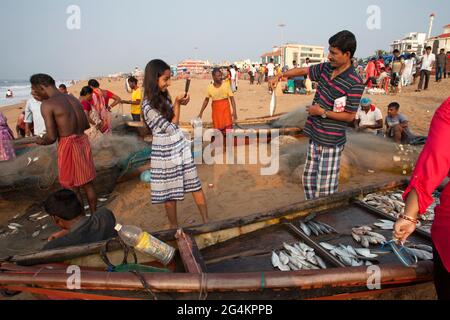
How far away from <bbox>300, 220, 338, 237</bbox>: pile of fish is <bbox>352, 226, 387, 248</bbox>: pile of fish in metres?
0.23

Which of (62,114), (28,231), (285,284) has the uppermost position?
(62,114)

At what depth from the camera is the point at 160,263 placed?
8.97 feet

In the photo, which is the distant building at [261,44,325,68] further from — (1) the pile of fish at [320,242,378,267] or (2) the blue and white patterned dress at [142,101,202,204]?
(1) the pile of fish at [320,242,378,267]

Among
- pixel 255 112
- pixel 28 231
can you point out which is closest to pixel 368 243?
pixel 28 231

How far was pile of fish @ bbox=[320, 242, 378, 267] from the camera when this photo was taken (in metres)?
2.65

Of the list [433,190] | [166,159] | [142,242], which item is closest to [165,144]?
[166,159]

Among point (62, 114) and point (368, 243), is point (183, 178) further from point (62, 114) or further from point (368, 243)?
point (368, 243)

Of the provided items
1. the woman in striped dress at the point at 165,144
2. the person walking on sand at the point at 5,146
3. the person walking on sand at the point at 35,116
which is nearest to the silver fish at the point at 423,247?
the woman in striped dress at the point at 165,144

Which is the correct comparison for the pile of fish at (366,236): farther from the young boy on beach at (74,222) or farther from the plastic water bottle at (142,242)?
the young boy on beach at (74,222)

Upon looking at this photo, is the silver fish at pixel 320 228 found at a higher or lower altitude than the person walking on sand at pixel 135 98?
lower

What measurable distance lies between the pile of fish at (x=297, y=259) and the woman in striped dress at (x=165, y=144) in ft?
4.69

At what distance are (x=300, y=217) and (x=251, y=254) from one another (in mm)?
906

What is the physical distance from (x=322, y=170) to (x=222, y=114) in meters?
4.37

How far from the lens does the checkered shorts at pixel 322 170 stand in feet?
12.1
